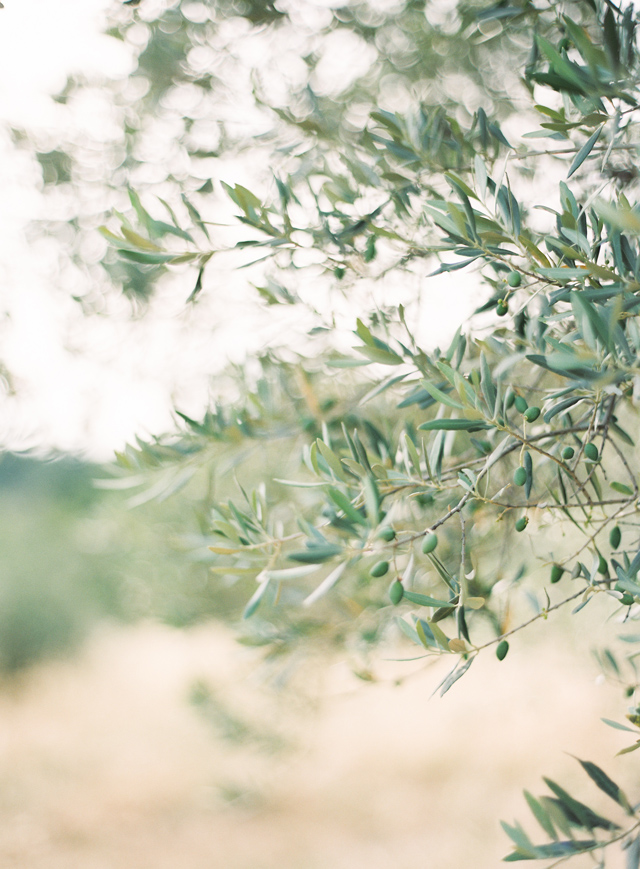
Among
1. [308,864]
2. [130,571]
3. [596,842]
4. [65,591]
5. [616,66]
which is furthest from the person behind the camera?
[65,591]

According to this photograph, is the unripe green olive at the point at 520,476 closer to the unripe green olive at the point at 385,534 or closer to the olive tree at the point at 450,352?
the olive tree at the point at 450,352

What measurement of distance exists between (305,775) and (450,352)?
27.3 ft

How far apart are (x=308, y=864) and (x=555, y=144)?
281 inches

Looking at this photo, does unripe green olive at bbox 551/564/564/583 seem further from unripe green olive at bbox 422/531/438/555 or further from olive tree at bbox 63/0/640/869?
unripe green olive at bbox 422/531/438/555

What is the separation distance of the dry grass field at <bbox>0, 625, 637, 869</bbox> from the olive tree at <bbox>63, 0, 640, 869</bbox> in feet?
10.0

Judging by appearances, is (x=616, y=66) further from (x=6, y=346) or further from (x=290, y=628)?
(x=6, y=346)

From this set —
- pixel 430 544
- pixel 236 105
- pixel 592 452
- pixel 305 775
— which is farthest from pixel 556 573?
pixel 305 775

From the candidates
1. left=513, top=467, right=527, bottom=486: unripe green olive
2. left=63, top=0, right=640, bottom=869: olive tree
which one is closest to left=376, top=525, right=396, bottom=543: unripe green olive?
left=63, top=0, right=640, bottom=869: olive tree

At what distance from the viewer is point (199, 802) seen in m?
7.64

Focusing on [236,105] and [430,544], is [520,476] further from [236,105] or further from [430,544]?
[236,105]

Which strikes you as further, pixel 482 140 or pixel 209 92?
pixel 209 92

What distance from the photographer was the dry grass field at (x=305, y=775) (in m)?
5.71

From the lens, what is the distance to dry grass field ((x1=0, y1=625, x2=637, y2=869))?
571 cm

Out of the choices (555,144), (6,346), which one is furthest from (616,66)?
(6,346)
